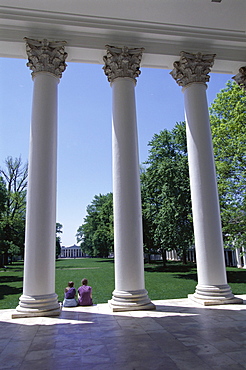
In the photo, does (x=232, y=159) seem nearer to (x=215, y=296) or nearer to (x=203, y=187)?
(x=203, y=187)

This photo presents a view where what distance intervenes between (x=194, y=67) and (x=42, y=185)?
175ft

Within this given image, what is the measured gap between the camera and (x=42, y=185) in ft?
220

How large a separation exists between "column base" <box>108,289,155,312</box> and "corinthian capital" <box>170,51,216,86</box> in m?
58.2

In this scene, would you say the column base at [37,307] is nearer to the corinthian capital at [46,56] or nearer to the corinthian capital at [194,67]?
the corinthian capital at [46,56]

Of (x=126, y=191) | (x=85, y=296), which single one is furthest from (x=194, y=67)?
(x=85, y=296)

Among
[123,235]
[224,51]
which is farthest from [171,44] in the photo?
[123,235]

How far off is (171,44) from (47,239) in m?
63.8

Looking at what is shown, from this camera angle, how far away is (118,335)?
45781 mm

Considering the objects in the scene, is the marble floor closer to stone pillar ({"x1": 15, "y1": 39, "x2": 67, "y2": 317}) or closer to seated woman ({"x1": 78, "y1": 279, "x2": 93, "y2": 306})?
stone pillar ({"x1": 15, "y1": 39, "x2": 67, "y2": 317})

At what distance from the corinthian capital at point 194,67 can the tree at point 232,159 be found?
47.6m

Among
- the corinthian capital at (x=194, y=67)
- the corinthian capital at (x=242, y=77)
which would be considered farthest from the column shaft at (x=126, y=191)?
the corinthian capital at (x=242, y=77)

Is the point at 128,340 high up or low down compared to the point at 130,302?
down

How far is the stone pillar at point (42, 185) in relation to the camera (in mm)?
62156

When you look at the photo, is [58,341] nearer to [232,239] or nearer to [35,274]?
[35,274]
